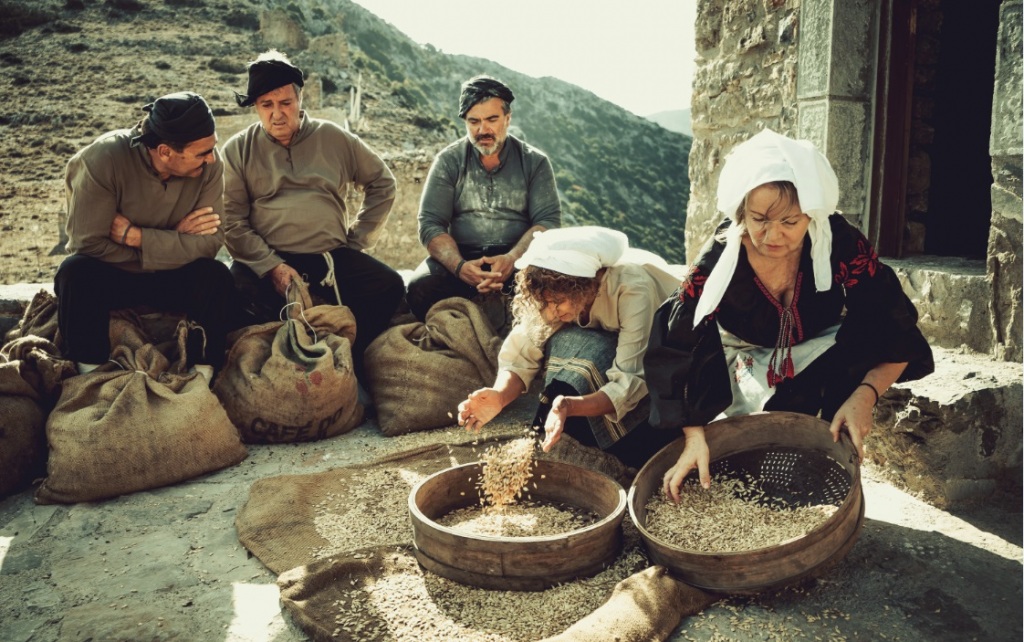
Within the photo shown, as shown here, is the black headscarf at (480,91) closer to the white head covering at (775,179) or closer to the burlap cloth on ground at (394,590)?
the white head covering at (775,179)

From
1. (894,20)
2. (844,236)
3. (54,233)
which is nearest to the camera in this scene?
(844,236)

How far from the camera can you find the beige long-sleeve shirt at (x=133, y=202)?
307 centimetres

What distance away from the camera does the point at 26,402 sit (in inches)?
114

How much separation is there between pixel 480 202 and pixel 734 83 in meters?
1.51

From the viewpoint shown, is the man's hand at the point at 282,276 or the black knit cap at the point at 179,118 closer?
the black knit cap at the point at 179,118

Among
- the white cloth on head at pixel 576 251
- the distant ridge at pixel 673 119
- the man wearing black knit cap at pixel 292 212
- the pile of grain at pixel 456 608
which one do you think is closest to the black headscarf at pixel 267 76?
the man wearing black knit cap at pixel 292 212

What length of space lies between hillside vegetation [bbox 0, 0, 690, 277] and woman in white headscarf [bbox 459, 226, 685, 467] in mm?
12339

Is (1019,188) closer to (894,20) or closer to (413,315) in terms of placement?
(894,20)

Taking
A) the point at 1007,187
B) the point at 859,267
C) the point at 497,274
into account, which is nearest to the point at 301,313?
the point at 497,274

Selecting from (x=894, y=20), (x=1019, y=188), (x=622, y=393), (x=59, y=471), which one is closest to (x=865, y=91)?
(x=894, y=20)

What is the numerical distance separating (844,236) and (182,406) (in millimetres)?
2415

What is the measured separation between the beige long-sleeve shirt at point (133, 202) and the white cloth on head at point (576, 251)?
1.56m

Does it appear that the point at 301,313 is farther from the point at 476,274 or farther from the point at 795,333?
the point at 795,333

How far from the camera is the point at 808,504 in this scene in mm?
2307
